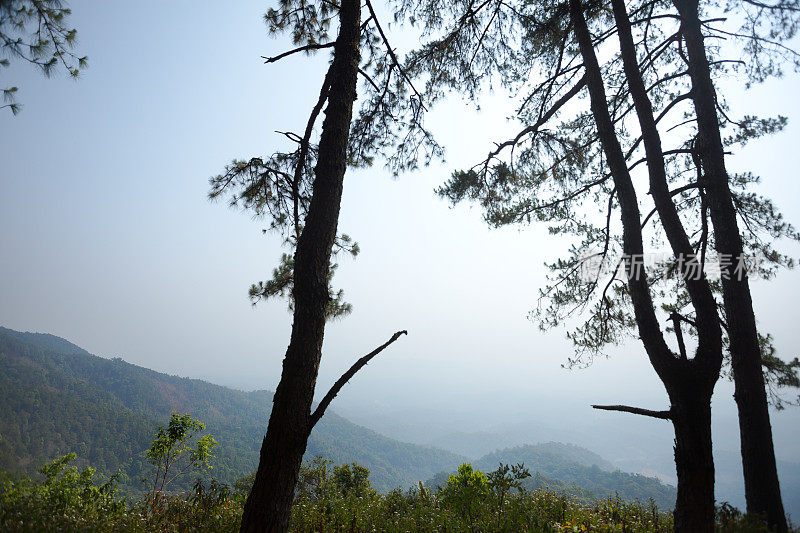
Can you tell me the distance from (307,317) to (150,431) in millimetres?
118641

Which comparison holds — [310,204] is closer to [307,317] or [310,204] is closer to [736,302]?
[307,317]

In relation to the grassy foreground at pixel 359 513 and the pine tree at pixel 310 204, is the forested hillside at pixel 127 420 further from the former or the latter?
the pine tree at pixel 310 204

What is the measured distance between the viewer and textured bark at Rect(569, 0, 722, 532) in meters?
2.77

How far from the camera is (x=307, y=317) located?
244 centimetres

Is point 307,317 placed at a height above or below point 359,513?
above

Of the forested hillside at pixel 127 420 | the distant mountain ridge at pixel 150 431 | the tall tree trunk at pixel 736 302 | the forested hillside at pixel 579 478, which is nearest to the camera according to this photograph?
the tall tree trunk at pixel 736 302

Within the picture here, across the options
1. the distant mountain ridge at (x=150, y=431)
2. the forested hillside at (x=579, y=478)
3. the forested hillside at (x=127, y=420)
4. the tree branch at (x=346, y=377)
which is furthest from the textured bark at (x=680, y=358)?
the forested hillside at (x=127, y=420)

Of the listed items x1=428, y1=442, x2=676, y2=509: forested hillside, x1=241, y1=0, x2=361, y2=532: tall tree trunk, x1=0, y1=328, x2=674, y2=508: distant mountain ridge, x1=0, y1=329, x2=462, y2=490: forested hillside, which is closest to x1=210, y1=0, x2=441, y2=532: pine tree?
x1=241, y1=0, x2=361, y2=532: tall tree trunk

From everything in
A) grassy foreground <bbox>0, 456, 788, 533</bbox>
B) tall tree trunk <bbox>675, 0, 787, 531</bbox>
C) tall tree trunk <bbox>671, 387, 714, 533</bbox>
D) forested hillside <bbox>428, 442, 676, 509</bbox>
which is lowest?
forested hillside <bbox>428, 442, 676, 509</bbox>

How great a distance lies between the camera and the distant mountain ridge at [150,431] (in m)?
81.1

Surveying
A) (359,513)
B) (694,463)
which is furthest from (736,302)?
(359,513)

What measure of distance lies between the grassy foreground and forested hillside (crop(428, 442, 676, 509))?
24303 millimetres

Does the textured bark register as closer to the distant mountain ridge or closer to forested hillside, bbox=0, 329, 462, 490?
the distant mountain ridge

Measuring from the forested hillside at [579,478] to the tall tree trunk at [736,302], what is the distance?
2489 cm
